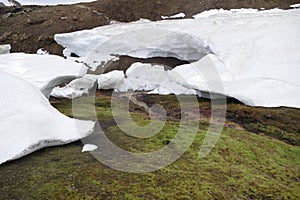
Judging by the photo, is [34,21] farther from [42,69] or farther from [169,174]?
[169,174]

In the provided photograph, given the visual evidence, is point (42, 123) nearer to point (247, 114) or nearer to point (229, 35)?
point (247, 114)

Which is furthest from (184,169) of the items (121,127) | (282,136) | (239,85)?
(239,85)

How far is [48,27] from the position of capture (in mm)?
22594

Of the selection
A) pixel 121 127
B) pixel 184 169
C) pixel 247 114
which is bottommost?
pixel 247 114

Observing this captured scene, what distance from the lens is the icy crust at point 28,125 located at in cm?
419

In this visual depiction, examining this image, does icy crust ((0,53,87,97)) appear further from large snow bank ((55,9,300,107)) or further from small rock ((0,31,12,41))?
small rock ((0,31,12,41))

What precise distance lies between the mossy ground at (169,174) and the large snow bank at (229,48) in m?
2.68

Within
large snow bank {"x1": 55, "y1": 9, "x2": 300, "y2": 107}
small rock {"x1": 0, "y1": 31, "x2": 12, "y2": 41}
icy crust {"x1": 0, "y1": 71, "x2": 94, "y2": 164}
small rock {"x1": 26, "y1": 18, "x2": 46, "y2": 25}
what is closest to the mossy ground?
icy crust {"x1": 0, "y1": 71, "x2": 94, "y2": 164}

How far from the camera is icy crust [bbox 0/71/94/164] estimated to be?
165 inches

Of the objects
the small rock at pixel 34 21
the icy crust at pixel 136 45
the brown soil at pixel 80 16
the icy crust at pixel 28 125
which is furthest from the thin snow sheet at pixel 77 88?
the small rock at pixel 34 21

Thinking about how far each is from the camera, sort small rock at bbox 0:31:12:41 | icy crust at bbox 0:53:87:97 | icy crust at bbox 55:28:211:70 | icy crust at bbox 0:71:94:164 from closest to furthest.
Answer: icy crust at bbox 0:71:94:164, icy crust at bbox 0:53:87:97, icy crust at bbox 55:28:211:70, small rock at bbox 0:31:12:41

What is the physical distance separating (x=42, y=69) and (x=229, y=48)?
636 cm

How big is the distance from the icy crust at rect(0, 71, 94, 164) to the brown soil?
16.3 m

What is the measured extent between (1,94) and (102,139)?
179 centimetres
